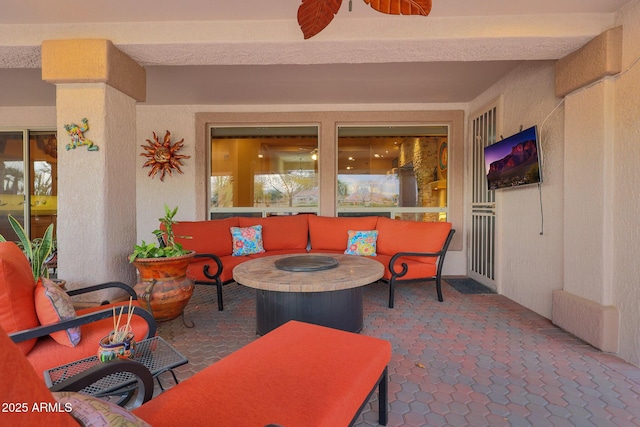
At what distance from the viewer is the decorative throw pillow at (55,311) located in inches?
62.6

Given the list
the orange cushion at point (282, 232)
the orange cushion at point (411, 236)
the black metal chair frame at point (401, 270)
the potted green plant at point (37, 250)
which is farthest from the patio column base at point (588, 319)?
the potted green plant at point (37, 250)

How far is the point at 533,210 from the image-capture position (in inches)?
132

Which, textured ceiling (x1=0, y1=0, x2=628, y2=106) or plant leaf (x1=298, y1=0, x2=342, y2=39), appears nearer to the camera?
plant leaf (x1=298, y1=0, x2=342, y2=39)

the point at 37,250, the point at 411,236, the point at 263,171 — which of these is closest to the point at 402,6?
the point at 37,250

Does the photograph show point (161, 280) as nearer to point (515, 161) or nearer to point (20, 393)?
point (20, 393)

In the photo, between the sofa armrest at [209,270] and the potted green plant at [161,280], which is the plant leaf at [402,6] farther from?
the sofa armrest at [209,270]

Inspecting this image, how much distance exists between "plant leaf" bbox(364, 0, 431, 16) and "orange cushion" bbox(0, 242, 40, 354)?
204 cm

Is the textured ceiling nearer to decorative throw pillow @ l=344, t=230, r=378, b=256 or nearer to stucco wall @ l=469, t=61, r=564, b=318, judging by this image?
stucco wall @ l=469, t=61, r=564, b=318

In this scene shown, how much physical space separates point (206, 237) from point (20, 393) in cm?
357

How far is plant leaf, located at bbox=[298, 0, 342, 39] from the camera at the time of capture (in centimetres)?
135

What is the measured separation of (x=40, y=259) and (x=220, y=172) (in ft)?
10.7

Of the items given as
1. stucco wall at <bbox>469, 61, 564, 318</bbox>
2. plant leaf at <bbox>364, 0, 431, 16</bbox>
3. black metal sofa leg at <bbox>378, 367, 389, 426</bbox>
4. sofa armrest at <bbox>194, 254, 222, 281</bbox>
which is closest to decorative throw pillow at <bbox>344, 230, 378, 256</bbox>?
stucco wall at <bbox>469, 61, 564, 318</bbox>

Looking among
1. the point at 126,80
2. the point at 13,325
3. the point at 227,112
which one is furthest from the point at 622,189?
the point at 227,112

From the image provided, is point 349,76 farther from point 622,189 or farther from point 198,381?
point 198,381
